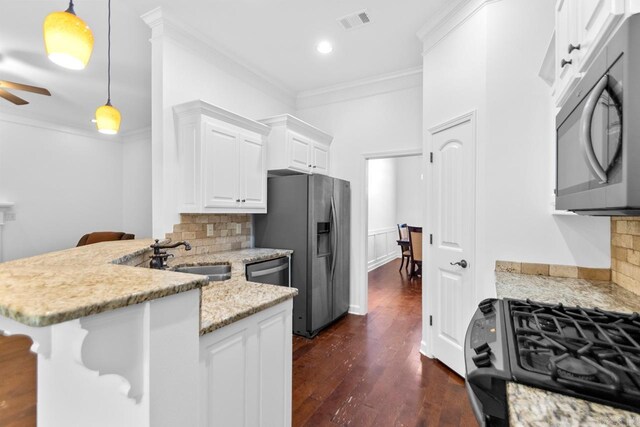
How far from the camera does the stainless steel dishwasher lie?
9.20ft

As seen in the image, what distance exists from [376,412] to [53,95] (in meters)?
5.74

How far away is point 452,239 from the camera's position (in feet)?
8.20

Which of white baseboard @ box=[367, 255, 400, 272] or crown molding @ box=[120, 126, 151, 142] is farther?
white baseboard @ box=[367, 255, 400, 272]

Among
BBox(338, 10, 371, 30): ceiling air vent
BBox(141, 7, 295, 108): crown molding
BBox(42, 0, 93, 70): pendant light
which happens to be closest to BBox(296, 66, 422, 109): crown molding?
BBox(141, 7, 295, 108): crown molding

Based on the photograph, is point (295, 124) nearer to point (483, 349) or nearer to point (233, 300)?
point (233, 300)

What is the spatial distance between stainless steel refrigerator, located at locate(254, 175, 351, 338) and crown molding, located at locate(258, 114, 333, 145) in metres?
0.59

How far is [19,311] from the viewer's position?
59 centimetres

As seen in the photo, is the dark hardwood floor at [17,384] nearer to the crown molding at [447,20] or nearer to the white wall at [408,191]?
the crown molding at [447,20]

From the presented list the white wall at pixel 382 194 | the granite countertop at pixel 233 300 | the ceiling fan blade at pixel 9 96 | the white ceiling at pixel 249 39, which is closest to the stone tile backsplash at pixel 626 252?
the granite countertop at pixel 233 300

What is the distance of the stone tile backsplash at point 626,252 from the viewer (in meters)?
1.45

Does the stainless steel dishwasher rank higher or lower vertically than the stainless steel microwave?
lower

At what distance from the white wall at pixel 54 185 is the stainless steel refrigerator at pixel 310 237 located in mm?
4502

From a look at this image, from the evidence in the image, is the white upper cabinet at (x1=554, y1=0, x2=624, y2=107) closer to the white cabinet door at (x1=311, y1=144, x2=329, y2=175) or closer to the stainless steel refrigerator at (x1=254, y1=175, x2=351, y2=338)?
the stainless steel refrigerator at (x1=254, y1=175, x2=351, y2=338)

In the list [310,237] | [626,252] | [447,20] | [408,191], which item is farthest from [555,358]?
[408,191]
